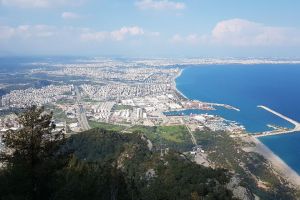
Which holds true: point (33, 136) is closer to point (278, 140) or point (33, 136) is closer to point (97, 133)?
point (97, 133)

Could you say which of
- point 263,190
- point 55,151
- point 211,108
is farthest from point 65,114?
point 55,151

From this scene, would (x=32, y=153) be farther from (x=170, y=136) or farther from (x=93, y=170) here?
(x=170, y=136)

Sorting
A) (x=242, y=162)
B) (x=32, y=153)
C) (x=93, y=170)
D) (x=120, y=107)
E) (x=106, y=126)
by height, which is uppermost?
(x=32, y=153)

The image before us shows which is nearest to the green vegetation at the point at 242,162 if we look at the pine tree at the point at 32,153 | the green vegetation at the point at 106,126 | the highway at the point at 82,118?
the green vegetation at the point at 106,126

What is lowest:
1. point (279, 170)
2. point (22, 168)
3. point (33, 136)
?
point (279, 170)

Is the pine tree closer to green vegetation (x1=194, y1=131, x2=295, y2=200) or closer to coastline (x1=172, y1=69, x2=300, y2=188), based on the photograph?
green vegetation (x1=194, y1=131, x2=295, y2=200)

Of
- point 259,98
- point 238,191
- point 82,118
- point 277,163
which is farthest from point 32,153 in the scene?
point 259,98

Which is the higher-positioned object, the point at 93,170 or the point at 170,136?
the point at 93,170
